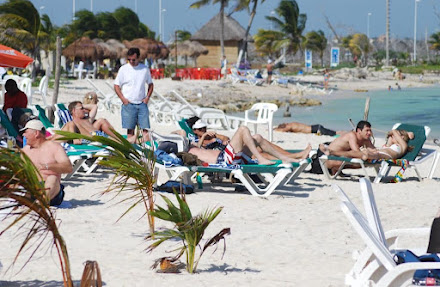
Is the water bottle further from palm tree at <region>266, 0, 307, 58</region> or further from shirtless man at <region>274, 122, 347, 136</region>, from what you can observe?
palm tree at <region>266, 0, 307, 58</region>

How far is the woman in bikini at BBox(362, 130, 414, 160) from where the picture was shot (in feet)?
28.1

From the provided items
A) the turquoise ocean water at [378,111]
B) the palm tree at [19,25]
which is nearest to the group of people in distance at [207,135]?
the turquoise ocean water at [378,111]

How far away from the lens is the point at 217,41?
54.7m

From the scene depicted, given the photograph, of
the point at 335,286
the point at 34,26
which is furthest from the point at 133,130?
the point at 34,26

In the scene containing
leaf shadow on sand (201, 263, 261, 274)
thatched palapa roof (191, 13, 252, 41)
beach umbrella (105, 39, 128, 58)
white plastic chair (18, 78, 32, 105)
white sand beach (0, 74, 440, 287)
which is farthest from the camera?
thatched palapa roof (191, 13, 252, 41)

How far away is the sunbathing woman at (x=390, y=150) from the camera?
8.51 meters

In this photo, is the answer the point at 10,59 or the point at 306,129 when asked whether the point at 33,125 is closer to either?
the point at 10,59

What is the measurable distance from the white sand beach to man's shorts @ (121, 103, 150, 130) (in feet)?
2.04

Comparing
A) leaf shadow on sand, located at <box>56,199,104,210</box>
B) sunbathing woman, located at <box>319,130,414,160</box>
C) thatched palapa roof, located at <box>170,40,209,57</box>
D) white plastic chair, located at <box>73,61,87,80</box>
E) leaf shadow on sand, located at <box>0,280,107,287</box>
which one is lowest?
leaf shadow on sand, located at <box>0,280,107,287</box>

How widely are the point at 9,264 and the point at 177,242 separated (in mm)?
1209

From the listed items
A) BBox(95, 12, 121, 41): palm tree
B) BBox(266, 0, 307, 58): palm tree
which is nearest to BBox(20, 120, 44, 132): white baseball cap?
BBox(266, 0, 307, 58): palm tree

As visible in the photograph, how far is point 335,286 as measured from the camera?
13.9 feet

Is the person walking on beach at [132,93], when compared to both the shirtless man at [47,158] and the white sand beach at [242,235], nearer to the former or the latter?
the white sand beach at [242,235]

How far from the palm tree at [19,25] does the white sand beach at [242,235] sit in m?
20.5
